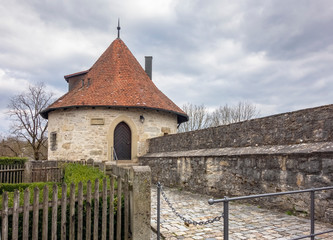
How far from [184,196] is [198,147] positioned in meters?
2.11

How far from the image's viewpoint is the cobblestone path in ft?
15.6

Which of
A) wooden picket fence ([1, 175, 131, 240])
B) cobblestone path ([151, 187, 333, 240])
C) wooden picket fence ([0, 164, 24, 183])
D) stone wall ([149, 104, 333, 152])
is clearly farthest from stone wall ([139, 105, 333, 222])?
wooden picket fence ([0, 164, 24, 183])

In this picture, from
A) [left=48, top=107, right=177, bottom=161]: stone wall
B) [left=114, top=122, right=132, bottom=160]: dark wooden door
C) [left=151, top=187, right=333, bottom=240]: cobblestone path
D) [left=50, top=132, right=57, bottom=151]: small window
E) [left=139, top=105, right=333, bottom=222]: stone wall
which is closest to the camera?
[left=151, top=187, right=333, bottom=240]: cobblestone path

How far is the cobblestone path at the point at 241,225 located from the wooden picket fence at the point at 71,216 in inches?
40.2

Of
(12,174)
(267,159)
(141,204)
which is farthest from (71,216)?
(12,174)

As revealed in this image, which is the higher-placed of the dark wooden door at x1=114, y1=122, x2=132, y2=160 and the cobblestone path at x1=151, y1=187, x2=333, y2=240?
the dark wooden door at x1=114, y1=122, x2=132, y2=160

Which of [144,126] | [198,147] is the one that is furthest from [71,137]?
[198,147]

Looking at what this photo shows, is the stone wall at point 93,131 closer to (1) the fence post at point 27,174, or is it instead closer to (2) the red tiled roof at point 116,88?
(2) the red tiled roof at point 116,88

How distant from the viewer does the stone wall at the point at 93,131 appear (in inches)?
615

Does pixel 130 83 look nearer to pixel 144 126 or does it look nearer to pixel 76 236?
pixel 144 126

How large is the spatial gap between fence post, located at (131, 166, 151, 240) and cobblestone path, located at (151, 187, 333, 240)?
0.59m

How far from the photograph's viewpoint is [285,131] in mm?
6957

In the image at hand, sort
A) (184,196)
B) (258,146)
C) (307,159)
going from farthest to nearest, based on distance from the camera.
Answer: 1. (184,196)
2. (258,146)
3. (307,159)

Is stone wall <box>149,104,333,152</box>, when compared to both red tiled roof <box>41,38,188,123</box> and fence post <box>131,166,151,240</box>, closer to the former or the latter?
fence post <box>131,166,151,240</box>
